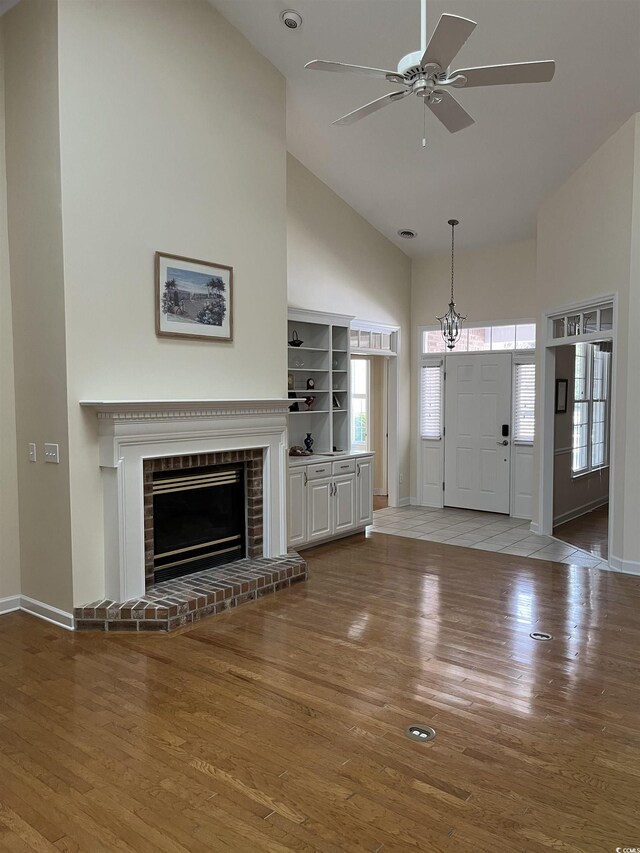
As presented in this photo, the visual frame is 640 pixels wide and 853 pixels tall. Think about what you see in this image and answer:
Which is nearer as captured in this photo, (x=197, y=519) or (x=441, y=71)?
(x=441, y=71)

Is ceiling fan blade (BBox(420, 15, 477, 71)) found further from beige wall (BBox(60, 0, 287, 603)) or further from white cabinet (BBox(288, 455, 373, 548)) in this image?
white cabinet (BBox(288, 455, 373, 548))

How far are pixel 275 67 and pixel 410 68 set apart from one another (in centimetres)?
303

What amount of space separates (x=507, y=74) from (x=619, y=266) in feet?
9.77

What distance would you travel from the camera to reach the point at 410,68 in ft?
9.80

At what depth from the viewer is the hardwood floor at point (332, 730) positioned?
91.3 inches

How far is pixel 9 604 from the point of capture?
4.66 m

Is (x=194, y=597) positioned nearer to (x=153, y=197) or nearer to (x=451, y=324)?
(x=153, y=197)

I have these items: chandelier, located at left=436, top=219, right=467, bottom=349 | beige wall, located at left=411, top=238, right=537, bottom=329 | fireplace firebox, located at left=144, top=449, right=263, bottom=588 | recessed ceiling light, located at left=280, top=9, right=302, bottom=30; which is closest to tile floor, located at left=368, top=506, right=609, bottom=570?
chandelier, located at left=436, top=219, right=467, bottom=349

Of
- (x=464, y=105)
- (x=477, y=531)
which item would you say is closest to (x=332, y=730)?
(x=477, y=531)

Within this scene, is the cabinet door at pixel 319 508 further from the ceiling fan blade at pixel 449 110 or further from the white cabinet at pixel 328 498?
the ceiling fan blade at pixel 449 110

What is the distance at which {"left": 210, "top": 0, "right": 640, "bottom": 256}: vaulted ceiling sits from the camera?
4.61m

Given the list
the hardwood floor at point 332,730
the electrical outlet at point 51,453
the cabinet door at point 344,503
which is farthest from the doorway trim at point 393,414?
the electrical outlet at point 51,453

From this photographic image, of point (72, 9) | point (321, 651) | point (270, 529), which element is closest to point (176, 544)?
point (270, 529)

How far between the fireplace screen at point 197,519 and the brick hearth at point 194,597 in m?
0.12
